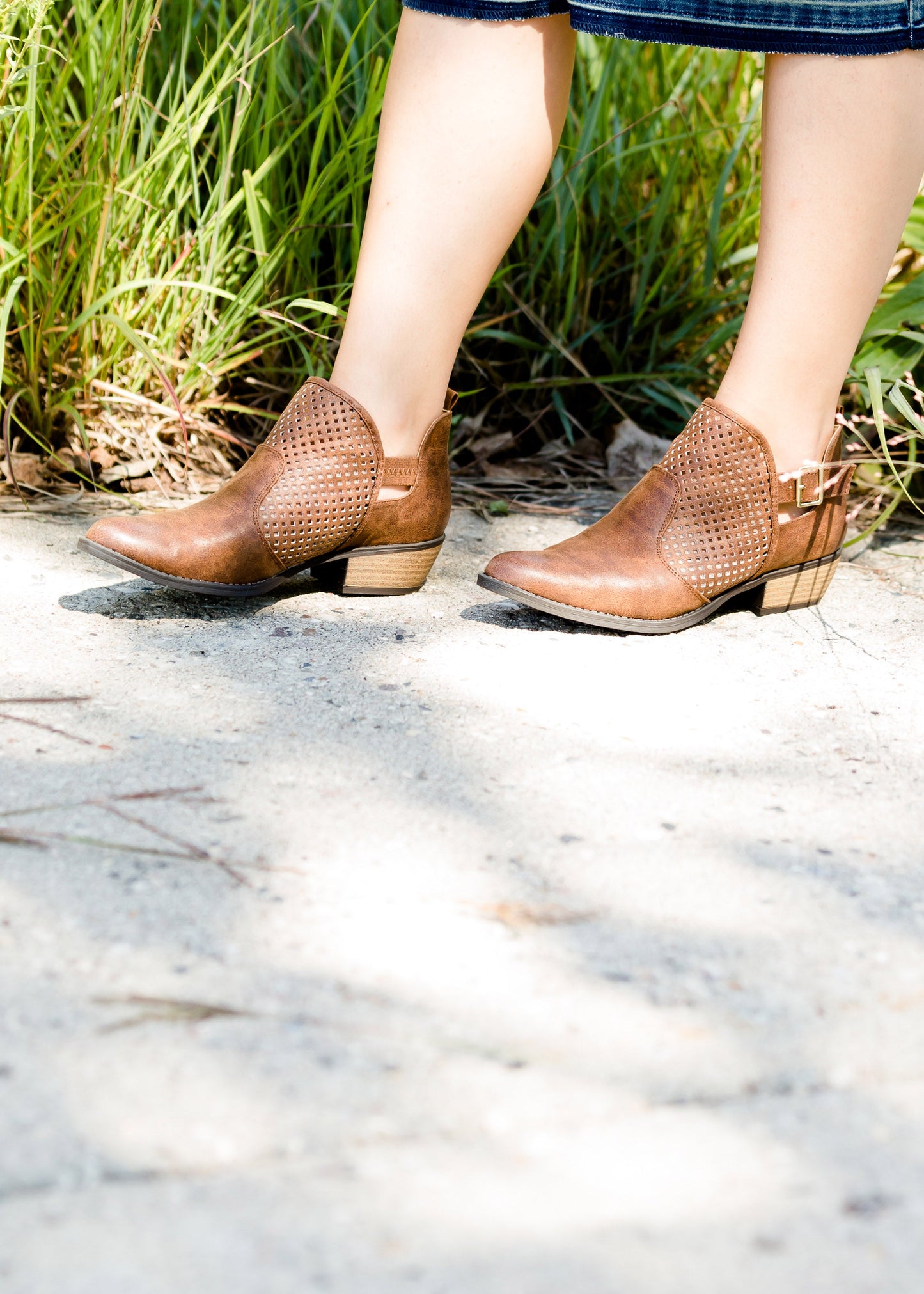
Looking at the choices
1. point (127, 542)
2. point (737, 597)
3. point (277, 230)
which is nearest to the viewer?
point (127, 542)

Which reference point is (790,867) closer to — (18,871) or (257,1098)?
(257,1098)

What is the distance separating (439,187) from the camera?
4.56ft

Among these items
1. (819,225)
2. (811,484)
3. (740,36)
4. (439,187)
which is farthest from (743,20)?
(811,484)

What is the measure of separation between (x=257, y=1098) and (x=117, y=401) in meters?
1.40

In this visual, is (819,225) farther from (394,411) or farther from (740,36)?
(394,411)

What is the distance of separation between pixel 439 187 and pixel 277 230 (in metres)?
0.65

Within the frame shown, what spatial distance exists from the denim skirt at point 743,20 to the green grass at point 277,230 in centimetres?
44

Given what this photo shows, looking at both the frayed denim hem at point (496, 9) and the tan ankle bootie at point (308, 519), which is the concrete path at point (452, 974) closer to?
the tan ankle bootie at point (308, 519)

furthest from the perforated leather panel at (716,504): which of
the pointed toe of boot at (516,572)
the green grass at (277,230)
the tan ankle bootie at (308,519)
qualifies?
the green grass at (277,230)

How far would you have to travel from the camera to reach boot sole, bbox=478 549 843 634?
136 centimetres

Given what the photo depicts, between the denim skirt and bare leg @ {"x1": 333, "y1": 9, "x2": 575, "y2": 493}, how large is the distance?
20mm

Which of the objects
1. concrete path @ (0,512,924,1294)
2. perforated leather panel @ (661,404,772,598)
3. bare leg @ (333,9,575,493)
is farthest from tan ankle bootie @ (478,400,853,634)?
bare leg @ (333,9,575,493)

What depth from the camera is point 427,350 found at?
4.71 ft

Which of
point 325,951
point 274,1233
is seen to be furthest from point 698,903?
point 274,1233
